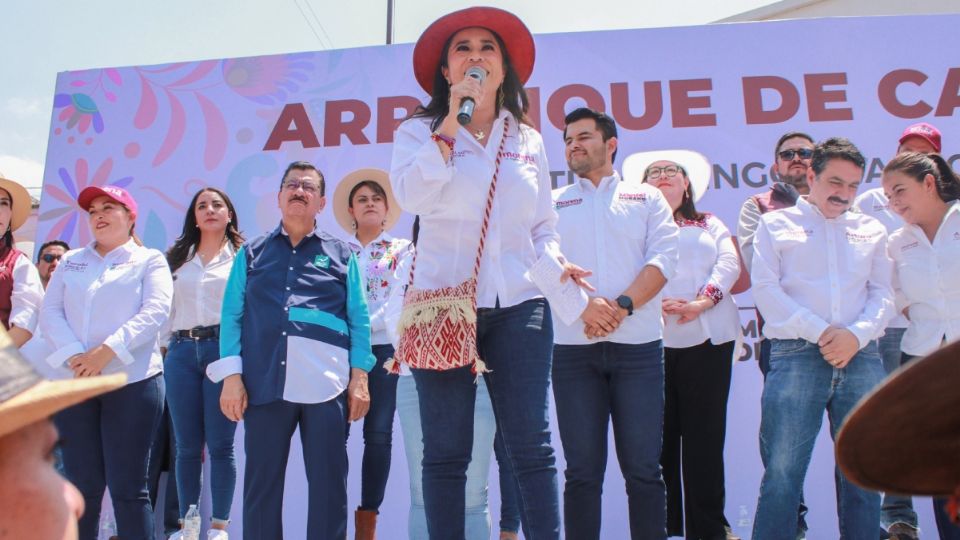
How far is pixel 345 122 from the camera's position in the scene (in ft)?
18.9

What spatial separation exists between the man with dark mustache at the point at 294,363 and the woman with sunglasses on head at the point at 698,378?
4.85ft

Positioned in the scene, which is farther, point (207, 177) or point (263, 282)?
point (207, 177)

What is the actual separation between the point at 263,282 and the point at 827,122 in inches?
152

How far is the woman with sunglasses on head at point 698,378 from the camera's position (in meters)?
3.91

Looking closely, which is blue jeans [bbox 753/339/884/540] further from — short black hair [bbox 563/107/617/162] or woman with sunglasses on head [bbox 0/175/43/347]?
woman with sunglasses on head [bbox 0/175/43/347]

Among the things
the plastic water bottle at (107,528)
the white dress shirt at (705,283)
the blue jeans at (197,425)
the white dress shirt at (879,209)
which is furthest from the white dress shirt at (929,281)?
the plastic water bottle at (107,528)

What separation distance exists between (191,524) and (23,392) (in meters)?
3.89

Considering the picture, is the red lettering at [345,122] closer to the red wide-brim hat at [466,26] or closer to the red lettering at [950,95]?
the red wide-brim hat at [466,26]

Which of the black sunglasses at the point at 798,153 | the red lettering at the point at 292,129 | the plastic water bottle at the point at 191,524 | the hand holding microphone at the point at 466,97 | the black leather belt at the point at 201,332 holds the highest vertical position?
the red lettering at the point at 292,129

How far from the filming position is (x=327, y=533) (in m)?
3.37

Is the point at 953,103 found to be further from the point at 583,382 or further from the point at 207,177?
the point at 207,177

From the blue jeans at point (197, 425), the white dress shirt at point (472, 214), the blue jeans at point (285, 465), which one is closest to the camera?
the white dress shirt at point (472, 214)

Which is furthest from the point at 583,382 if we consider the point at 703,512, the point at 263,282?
the point at 263,282

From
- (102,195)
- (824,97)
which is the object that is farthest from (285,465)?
(824,97)
